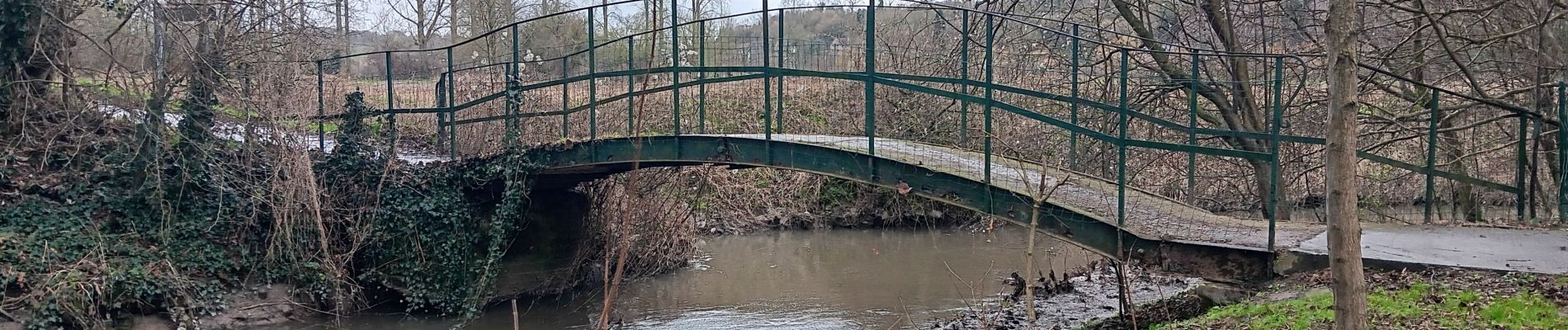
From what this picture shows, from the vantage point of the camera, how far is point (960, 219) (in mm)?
18953

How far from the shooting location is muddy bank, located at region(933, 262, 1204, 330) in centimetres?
1020

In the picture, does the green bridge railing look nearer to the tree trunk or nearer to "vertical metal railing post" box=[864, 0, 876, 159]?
"vertical metal railing post" box=[864, 0, 876, 159]

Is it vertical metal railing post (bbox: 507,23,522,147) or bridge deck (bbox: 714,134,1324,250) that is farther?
vertical metal railing post (bbox: 507,23,522,147)

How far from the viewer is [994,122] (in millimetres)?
14930

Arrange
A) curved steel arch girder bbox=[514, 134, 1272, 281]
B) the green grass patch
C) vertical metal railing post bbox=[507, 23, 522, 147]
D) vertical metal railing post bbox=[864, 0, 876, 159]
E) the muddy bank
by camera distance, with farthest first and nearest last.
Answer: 1. vertical metal railing post bbox=[507, 23, 522, 147]
2. the muddy bank
3. vertical metal railing post bbox=[864, 0, 876, 159]
4. curved steel arch girder bbox=[514, 134, 1272, 281]
5. the green grass patch

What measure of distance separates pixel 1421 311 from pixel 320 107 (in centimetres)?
1185

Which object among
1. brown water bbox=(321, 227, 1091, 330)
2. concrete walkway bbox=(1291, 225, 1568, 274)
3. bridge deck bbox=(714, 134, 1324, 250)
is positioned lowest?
brown water bbox=(321, 227, 1091, 330)

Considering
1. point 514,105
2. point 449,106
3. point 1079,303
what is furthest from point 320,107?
point 1079,303

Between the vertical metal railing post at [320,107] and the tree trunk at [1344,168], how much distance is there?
11361mm

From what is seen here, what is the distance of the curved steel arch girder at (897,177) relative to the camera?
794 cm

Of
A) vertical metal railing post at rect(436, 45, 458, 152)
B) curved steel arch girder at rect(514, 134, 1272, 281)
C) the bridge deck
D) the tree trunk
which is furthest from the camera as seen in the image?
vertical metal railing post at rect(436, 45, 458, 152)

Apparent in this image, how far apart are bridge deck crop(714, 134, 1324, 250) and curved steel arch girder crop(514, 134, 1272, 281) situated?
74mm

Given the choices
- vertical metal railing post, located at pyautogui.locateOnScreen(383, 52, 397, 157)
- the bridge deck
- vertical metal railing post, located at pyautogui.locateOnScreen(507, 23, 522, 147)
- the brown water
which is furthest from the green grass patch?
vertical metal railing post, located at pyautogui.locateOnScreen(383, 52, 397, 157)

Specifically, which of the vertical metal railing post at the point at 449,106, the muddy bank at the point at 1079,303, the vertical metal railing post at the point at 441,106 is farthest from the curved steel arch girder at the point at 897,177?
the vertical metal railing post at the point at 441,106
